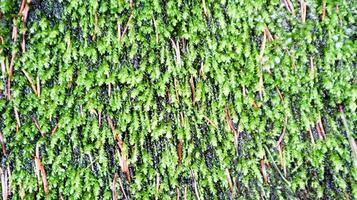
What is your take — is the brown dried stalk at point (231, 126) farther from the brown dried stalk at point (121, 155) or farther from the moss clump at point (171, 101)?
the brown dried stalk at point (121, 155)

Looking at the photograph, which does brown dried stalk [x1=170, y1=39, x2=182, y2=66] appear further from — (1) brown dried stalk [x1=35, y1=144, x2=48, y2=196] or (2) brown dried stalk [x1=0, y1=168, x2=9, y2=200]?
(2) brown dried stalk [x1=0, y1=168, x2=9, y2=200]

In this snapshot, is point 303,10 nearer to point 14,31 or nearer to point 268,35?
point 268,35

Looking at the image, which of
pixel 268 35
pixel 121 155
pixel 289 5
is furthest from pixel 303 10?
pixel 121 155

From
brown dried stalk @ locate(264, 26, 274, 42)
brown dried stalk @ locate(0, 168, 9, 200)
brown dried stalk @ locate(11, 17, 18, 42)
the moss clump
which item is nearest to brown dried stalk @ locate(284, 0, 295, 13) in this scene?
the moss clump

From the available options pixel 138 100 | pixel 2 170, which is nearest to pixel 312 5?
pixel 138 100

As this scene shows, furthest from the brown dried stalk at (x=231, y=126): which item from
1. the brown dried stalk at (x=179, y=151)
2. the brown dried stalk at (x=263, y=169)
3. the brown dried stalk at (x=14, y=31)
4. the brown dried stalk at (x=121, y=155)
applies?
the brown dried stalk at (x=14, y=31)

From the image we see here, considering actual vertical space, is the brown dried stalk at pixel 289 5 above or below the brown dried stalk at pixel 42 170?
above

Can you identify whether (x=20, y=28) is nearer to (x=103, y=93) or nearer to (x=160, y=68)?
(x=103, y=93)

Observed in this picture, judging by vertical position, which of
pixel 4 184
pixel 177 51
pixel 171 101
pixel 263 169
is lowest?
pixel 263 169

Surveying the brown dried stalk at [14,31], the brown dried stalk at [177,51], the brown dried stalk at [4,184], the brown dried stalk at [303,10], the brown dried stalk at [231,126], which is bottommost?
the brown dried stalk at [4,184]
